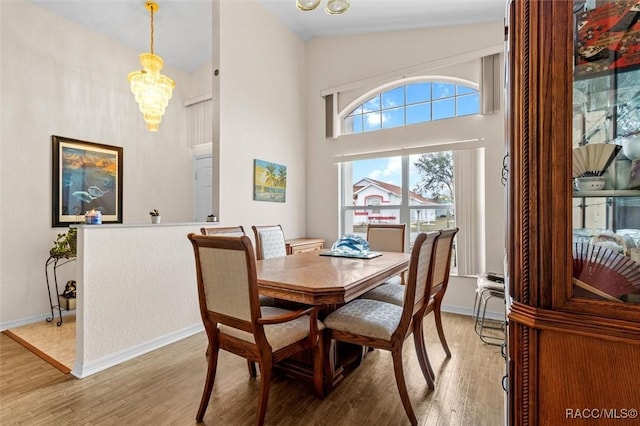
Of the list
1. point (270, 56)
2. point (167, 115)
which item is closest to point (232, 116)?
point (270, 56)

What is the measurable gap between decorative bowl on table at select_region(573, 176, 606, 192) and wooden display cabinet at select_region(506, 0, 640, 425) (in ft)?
0.15

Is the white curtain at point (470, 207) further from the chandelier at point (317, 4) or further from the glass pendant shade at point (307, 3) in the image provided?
the glass pendant shade at point (307, 3)

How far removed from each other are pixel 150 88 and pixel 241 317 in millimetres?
2759

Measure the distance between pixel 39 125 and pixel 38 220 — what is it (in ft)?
3.39

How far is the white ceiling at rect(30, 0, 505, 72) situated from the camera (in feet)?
10.6

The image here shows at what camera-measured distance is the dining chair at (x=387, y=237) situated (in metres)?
3.22

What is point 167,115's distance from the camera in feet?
15.4

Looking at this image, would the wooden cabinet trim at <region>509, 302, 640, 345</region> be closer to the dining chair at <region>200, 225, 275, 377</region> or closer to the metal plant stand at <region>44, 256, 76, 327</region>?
the dining chair at <region>200, 225, 275, 377</region>

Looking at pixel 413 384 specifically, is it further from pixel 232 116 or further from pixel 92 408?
pixel 232 116

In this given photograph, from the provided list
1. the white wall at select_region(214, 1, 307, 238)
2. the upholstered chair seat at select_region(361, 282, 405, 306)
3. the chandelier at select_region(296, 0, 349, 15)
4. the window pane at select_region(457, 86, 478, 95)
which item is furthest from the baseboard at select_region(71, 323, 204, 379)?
the window pane at select_region(457, 86, 478, 95)

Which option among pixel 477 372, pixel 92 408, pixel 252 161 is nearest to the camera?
pixel 92 408

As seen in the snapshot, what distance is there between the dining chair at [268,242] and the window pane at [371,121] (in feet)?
6.80

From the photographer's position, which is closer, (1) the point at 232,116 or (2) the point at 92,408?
(2) the point at 92,408

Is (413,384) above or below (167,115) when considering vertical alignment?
below
